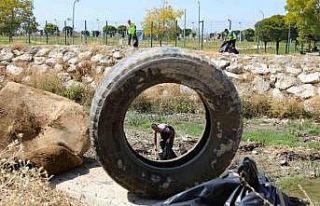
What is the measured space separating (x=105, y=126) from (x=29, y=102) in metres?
2.16

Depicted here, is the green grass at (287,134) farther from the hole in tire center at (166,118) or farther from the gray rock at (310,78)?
the gray rock at (310,78)

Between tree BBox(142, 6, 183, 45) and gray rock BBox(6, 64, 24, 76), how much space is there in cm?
1936

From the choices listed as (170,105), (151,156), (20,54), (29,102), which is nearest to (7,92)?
(29,102)

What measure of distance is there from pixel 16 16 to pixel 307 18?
17840 mm

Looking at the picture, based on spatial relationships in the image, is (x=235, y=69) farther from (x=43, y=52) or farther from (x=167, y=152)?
(x=167, y=152)

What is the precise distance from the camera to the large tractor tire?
7.09m

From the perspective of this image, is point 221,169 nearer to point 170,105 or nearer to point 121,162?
point 121,162

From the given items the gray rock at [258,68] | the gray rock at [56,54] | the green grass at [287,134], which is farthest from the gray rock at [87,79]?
the green grass at [287,134]

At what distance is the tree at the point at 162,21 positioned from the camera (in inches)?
1593

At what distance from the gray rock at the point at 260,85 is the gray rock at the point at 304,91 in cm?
58

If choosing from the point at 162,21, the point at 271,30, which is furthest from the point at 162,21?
the point at 271,30

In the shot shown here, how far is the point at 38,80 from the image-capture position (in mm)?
17969

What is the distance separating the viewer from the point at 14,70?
65.8 ft

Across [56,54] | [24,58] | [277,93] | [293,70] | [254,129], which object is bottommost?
[254,129]
